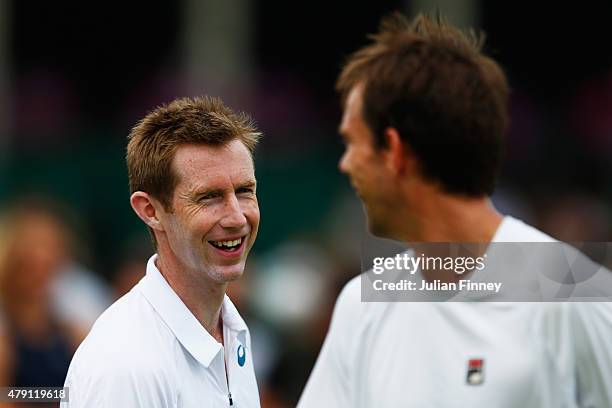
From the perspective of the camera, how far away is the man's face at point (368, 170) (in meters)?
2.90

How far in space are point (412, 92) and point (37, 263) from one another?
3.20 meters

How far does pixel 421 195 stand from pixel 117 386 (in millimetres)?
935

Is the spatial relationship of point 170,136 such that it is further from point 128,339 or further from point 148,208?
point 128,339

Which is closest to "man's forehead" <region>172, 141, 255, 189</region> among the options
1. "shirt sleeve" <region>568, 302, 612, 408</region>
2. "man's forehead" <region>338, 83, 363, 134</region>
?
"man's forehead" <region>338, 83, 363, 134</region>

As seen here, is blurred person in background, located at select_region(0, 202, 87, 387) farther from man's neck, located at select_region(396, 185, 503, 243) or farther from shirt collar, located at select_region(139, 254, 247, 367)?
man's neck, located at select_region(396, 185, 503, 243)

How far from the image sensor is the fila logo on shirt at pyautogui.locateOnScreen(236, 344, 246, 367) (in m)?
3.46

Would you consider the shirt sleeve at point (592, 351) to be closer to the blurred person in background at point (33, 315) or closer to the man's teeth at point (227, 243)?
the man's teeth at point (227, 243)

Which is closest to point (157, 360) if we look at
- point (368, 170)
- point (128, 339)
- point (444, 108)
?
point (128, 339)

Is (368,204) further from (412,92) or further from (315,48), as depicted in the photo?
(315,48)

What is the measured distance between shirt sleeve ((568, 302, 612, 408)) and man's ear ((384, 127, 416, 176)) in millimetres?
591

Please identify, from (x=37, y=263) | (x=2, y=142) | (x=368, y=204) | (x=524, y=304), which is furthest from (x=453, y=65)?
(x=2, y=142)

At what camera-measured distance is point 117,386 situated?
2.89m

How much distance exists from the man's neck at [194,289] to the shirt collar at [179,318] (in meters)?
0.04

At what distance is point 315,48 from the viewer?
1275 cm
